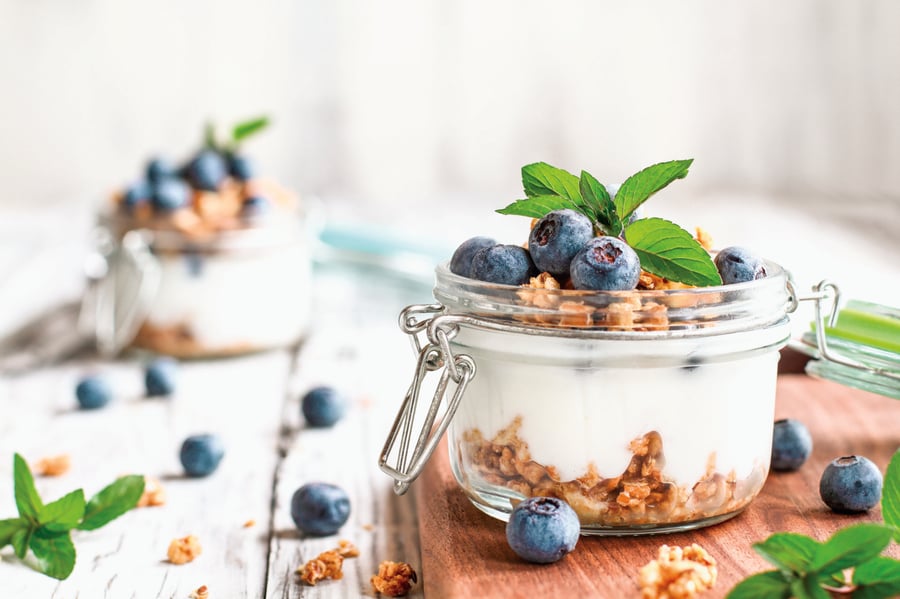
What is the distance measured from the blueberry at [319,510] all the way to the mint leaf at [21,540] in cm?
31

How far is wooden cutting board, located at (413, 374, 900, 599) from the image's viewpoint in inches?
41.7

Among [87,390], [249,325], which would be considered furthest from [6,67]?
[87,390]

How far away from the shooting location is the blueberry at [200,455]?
1596 millimetres

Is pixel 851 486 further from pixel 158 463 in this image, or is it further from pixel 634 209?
pixel 158 463

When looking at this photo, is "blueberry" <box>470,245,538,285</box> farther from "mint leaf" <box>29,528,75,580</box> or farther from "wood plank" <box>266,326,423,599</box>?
"mint leaf" <box>29,528,75,580</box>

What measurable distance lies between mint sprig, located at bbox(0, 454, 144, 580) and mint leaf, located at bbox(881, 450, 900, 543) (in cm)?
82

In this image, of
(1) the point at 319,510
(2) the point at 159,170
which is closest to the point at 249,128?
(2) the point at 159,170

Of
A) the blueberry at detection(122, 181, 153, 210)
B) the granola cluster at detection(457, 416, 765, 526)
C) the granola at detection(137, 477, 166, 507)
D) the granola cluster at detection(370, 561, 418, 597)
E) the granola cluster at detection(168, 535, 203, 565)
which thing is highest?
the blueberry at detection(122, 181, 153, 210)

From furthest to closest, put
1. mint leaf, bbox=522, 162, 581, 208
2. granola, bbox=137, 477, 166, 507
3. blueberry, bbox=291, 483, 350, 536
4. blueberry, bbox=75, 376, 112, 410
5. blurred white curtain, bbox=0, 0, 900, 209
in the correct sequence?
blurred white curtain, bbox=0, 0, 900, 209 → blueberry, bbox=75, 376, 112, 410 → granola, bbox=137, 477, 166, 507 → blueberry, bbox=291, 483, 350, 536 → mint leaf, bbox=522, 162, 581, 208

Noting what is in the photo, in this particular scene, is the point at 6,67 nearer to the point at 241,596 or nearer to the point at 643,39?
the point at 643,39

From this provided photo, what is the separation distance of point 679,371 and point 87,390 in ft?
4.05

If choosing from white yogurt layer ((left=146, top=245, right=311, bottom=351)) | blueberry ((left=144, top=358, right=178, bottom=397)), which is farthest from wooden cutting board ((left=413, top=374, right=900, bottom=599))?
white yogurt layer ((left=146, top=245, right=311, bottom=351))

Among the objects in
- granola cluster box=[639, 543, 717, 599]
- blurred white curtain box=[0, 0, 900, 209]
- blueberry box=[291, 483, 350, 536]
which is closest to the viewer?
granola cluster box=[639, 543, 717, 599]

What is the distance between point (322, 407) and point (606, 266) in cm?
85
